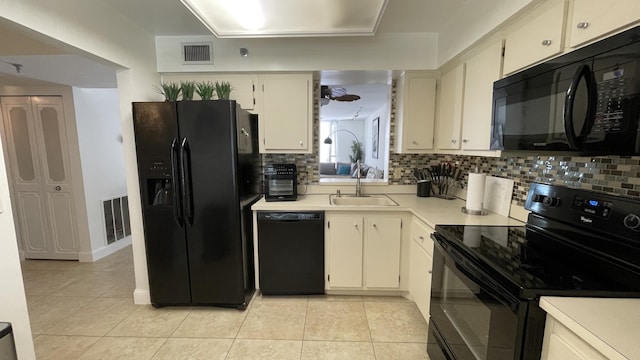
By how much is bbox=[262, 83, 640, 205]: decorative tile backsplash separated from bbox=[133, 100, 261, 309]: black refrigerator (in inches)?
31.1

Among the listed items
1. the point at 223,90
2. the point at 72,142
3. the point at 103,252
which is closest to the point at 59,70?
the point at 72,142

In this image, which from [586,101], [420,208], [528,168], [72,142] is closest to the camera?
[586,101]

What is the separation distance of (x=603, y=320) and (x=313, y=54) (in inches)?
98.3

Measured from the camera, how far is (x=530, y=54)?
54.5 inches

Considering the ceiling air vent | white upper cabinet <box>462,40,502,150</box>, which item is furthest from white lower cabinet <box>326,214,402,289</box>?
the ceiling air vent

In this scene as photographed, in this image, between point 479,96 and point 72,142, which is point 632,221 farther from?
point 72,142

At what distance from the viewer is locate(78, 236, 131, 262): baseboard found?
3.35 m

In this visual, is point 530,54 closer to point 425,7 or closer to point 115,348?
point 425,7

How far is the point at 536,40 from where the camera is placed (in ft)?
4.41

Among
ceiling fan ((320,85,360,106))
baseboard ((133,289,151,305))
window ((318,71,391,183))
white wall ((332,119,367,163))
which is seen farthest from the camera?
white wall ((332,119,367,163))

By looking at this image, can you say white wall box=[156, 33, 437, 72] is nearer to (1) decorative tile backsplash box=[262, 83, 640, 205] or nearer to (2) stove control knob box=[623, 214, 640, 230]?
(1) decorative tile backsplash box=[262, 83, 640, 205]

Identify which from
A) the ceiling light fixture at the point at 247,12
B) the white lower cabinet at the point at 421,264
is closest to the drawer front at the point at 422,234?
the white lower cabinet at the point at 421,264

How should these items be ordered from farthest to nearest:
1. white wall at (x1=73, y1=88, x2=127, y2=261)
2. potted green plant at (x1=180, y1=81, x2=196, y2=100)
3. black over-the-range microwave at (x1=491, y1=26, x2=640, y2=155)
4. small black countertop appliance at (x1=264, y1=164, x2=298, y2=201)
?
white wall at (x1=73, y1=88, x2=127, y2=261) < small black countertop appliance at (x1=264, y1=164, x2=298, y2=201) < potted green plant at (x1=180, y1=81, x2=196, y2=100) < black over-the-range microwave at (x1=491, y1=26, x2=640, y2=155)

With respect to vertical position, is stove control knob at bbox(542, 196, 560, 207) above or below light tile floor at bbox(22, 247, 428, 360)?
above
